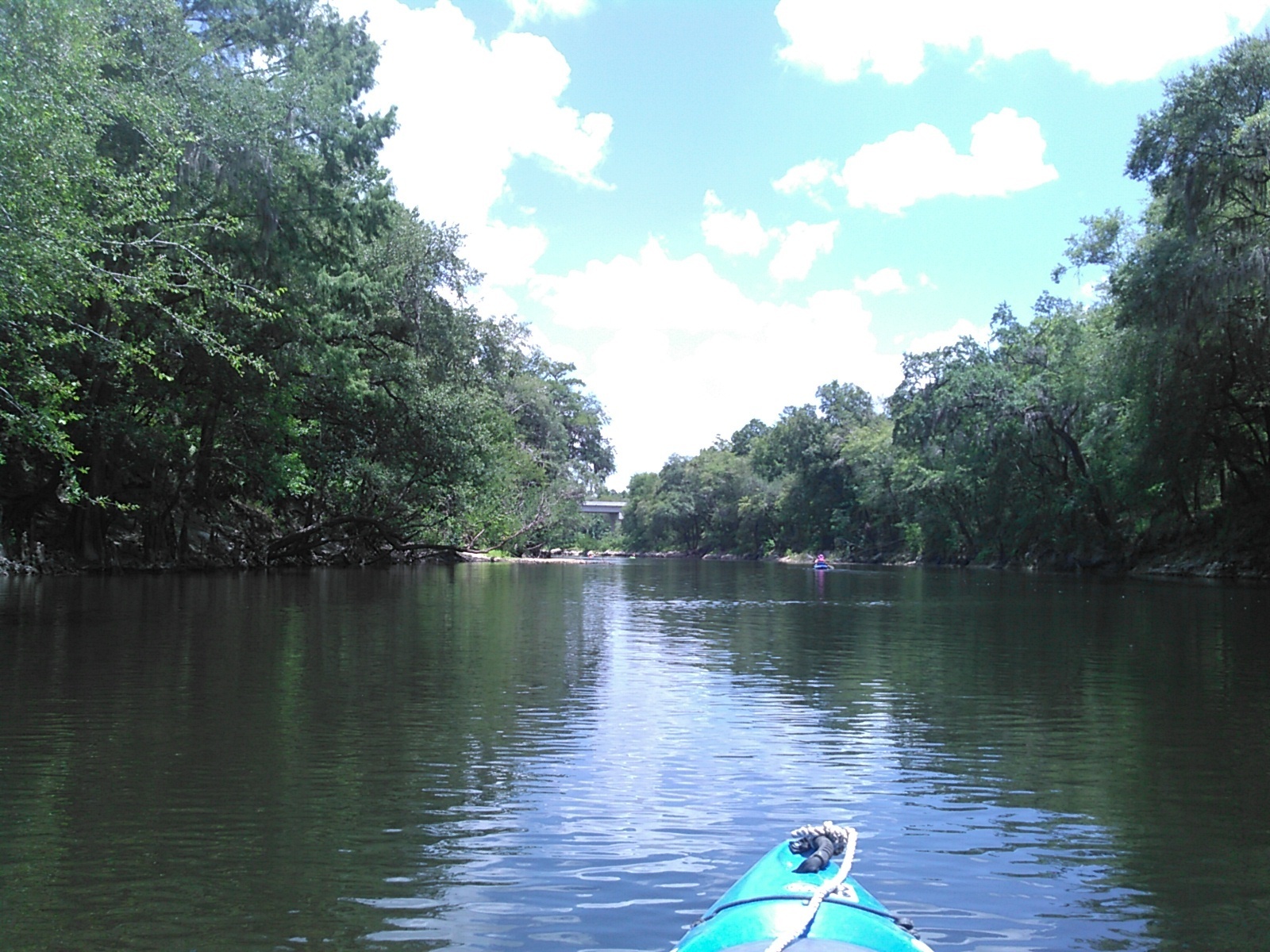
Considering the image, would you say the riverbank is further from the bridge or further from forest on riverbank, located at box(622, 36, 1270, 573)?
the bridge

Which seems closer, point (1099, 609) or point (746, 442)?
point (1099, 609)

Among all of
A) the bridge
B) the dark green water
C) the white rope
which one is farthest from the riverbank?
the bridge

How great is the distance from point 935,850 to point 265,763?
15.4 ft

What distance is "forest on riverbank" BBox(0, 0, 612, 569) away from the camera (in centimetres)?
1416

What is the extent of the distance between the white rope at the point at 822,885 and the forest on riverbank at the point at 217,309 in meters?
12.6

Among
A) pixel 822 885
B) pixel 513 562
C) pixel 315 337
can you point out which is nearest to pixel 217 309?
pixel 315 337

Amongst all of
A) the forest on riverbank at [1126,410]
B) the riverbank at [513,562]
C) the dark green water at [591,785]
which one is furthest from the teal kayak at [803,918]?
the riverbank at [513,562]

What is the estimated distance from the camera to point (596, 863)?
5254mm

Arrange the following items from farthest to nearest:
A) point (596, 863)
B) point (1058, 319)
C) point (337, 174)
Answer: point (1058, 319) < point (337, 174) < point (596, 863)

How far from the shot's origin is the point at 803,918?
3195 millimetres

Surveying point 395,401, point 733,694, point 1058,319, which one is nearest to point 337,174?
point 395,401

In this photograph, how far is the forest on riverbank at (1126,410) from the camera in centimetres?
2683

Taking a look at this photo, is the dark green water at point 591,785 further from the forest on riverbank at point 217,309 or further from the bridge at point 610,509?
the bridge at point 610,509

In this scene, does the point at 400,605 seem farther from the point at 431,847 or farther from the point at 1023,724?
the point at 431,847
